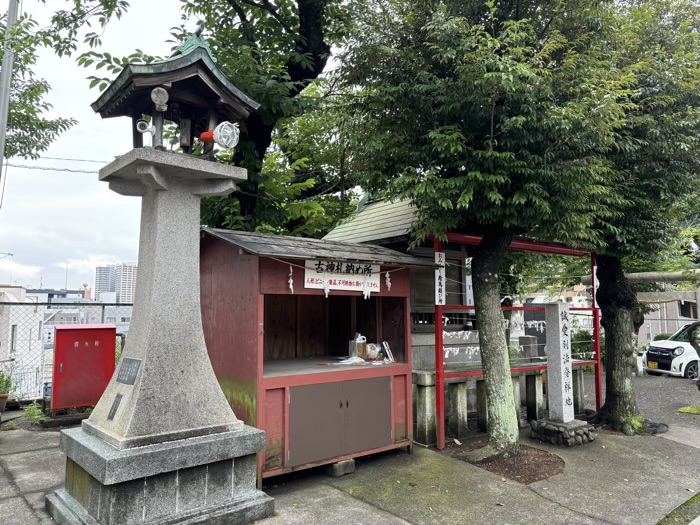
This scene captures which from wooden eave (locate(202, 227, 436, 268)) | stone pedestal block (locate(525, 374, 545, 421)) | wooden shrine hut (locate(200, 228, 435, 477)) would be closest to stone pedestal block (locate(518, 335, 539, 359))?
stone pedestal block (locate(525, 374, 545, 421))

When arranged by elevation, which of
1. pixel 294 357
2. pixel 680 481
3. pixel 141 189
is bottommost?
pixel 680 481

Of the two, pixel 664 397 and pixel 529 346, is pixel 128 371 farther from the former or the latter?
pixel 664 397

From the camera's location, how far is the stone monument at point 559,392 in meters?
7.66

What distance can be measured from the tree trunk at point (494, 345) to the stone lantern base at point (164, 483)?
3.70m

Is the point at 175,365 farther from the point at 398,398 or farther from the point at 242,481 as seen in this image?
the point at 398,398

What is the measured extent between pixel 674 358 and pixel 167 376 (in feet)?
56.1

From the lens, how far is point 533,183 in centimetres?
609

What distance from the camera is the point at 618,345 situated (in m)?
8.98

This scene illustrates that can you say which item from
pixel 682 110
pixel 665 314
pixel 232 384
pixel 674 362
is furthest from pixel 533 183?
pixel 665 314

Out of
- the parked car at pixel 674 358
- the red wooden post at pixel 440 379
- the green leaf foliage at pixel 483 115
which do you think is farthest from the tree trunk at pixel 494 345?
the parked car at pixel 674 358

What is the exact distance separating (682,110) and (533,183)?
12.9ft

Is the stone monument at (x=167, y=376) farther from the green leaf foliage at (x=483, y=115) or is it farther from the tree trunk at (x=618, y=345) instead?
the tree trunk at (x=618, y=345)

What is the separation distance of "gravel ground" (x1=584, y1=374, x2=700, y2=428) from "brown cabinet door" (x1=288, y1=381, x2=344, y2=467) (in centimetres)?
734

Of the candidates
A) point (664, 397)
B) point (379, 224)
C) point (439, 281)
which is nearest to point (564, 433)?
point (439, 281)
